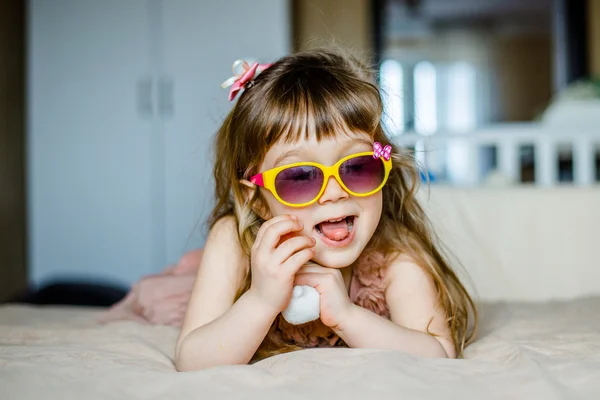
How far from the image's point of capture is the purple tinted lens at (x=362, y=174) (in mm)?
973

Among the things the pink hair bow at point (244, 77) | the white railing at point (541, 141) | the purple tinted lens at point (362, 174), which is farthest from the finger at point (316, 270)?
the white railing at point (541, 141)

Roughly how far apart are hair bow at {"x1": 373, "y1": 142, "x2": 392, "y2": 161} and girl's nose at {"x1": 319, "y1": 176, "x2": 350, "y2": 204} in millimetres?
82

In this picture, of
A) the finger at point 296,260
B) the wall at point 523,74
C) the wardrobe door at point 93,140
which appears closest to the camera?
the finger at point 296,260

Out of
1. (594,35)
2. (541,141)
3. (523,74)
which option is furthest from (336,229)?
(523,74)

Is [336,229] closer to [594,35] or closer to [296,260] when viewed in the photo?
[296,260]

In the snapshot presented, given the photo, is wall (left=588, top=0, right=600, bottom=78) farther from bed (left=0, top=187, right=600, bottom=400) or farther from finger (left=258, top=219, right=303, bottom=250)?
finger (left=258, top=219, right=303, bottom=250)

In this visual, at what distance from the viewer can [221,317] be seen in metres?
0.94

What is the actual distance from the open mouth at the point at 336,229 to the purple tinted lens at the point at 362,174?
0.05 metres

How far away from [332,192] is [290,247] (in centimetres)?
12

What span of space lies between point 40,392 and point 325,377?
0.31 meters

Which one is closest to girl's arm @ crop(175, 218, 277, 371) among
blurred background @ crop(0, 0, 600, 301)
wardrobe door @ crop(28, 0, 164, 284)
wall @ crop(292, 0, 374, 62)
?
blurred background @ crop(0, 0, 600, 301)

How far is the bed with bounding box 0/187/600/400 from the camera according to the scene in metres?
0.74

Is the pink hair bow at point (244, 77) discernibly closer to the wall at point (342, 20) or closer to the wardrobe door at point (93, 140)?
the wardrobe door at point (93, 140)

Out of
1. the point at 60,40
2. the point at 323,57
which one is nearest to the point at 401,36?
the point at 60,40
